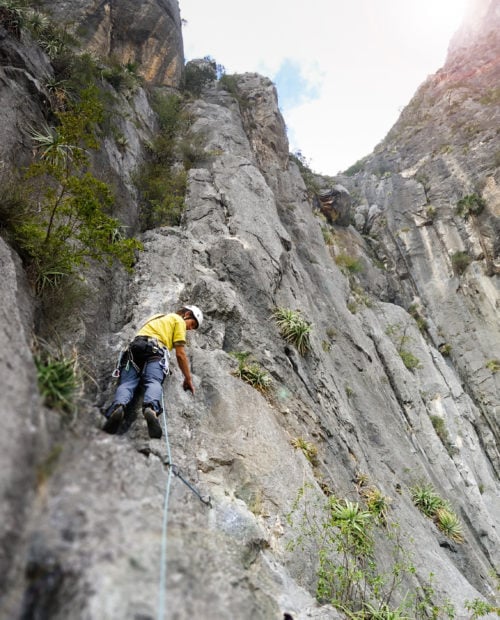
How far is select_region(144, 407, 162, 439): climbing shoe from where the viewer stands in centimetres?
507

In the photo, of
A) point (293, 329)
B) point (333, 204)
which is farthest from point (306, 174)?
point (293, 329)

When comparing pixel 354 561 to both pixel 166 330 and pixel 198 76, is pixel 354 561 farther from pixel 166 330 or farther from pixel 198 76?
pixel 198 76

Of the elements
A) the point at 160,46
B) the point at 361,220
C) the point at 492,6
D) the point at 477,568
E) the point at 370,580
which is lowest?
the point at 477,568

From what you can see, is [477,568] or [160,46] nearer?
[477,568]

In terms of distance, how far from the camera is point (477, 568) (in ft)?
31.6

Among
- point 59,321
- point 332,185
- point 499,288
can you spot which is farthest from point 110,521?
point 332,185

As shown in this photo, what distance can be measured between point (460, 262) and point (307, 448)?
61.9 ft

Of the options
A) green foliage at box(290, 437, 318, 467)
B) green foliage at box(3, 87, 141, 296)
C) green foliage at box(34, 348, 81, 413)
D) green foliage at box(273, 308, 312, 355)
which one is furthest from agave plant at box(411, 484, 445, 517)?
green foliage at box(34, 348, 81, 413)

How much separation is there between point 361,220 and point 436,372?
13.9 metres

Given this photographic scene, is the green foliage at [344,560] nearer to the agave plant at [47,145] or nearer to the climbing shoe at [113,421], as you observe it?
the climbing shoe at [113,421]

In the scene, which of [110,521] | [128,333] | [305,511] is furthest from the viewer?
[128,333]

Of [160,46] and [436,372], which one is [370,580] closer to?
[436,372]

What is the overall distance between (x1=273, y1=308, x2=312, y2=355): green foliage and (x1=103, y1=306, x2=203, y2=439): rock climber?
12.6 ft

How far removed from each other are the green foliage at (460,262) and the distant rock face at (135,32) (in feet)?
58.7
